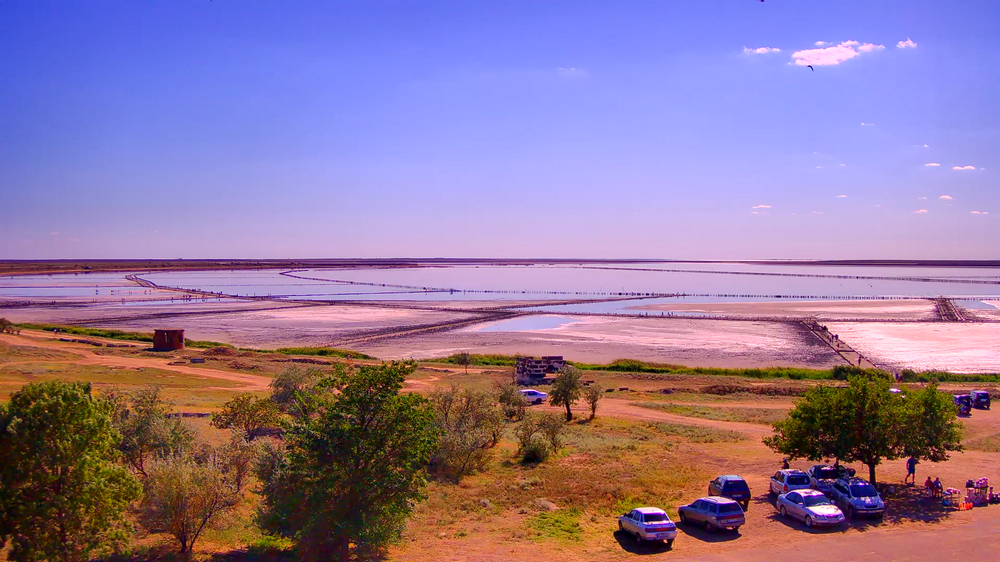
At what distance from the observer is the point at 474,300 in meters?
111

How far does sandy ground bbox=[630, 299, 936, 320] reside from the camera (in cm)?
8319

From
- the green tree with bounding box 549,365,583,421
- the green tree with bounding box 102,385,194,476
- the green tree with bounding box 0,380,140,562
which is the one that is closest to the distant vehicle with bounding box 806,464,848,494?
the green tree with bounding box 549,365,583,421

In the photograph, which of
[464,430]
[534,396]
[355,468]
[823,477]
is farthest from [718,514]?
[534,396]

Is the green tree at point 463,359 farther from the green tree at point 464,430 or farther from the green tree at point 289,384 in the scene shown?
the green tree at point 464,430

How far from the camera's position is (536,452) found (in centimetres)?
2419

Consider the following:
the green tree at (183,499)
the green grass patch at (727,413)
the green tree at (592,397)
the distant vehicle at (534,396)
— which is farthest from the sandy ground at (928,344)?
the green tree at (183,499)

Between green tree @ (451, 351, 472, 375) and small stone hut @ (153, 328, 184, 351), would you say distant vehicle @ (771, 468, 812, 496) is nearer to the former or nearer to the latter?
green tree @ (451, 351, 472, 375)

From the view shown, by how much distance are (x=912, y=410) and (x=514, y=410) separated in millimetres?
18352

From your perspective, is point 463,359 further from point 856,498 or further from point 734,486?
point 856,498

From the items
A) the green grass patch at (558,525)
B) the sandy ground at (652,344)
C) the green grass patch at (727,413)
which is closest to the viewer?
the green grass patch at (558,525)

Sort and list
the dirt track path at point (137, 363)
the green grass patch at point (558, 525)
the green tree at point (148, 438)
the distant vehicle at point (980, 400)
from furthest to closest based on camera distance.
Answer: the dirt track path at point (137, 363)
the distant vehicle at point (980, 400)
the green tree at point (148, 438)
the green grass patch at point (558, 525)

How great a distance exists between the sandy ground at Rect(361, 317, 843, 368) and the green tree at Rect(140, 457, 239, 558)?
3882 centimetres

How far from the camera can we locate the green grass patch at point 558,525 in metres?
16.6

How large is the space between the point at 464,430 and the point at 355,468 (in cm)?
1034
